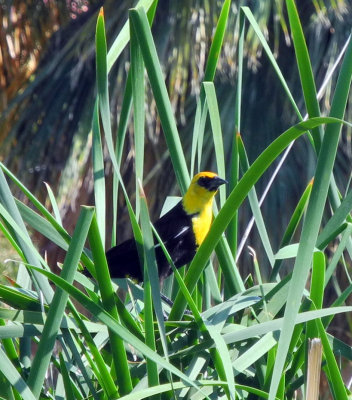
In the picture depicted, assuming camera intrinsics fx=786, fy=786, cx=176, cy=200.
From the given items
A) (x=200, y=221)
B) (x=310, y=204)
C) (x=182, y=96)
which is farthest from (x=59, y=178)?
(x=310, y=204)

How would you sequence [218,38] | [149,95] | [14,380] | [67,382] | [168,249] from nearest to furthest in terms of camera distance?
[14,380] → [67,382] → [218,38] → [168,249] → [149,95]

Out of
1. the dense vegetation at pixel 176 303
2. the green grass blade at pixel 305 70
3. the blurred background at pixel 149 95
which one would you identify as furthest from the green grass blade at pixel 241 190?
the blurred background at pixel 149 95

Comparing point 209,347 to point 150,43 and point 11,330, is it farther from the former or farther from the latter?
point 150,43

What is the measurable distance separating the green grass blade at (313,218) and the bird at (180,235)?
2.45 ft

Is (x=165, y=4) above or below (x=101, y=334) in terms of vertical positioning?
above

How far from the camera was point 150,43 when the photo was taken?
2.81ft

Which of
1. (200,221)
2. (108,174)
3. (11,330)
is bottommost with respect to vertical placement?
(108,174)

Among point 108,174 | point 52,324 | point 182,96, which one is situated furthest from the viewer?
point 108,174

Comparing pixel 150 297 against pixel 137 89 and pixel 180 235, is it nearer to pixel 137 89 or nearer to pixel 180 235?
pixel 137 89

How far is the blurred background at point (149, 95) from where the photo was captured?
276 centimetres

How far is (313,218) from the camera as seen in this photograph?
763 mm

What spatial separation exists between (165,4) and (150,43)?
81.1 inches

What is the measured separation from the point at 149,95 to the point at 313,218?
2119mm

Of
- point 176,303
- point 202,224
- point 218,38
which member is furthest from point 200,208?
point 176,303
